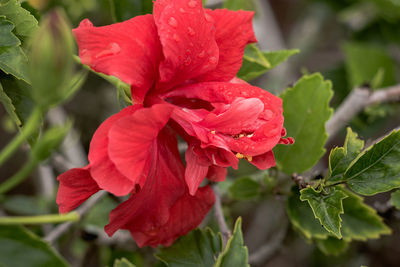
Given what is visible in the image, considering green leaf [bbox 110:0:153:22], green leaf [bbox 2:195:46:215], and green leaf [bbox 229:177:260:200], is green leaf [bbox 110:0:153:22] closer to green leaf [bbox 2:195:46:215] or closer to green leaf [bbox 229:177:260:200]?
green leaf [bbox 229:177:260:200]

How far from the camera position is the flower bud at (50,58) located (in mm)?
590

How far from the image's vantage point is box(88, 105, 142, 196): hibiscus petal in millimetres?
684

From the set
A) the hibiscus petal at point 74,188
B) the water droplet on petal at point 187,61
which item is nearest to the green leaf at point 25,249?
the hibiscus petal at point 74,188

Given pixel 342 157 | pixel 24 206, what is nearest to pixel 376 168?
pixel 342 157

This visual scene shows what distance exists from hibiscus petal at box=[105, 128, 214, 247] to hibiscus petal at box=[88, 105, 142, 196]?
0.36 ft

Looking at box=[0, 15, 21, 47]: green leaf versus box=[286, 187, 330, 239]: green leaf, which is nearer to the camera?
box=[0, 15, 21, 47]: green leaf

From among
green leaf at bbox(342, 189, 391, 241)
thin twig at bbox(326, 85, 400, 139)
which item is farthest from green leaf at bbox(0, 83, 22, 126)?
thin twig at bbox(326, 85, 400, 139)

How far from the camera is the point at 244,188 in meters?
1.18

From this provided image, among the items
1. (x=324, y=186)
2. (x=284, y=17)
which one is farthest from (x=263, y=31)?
(x=324, y=186)

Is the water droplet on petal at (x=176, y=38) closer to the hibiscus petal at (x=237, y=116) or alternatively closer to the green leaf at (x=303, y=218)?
the hibiscus petal at (x=237, y=116)

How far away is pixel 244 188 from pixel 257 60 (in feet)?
1.13

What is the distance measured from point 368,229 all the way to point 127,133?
0.73 metres

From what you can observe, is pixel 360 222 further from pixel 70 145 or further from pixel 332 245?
pixel 70 145

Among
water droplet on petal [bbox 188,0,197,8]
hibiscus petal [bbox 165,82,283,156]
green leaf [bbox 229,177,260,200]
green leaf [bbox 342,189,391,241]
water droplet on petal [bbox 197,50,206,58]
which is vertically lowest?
green leaf [bbox 342,189,391,241]
